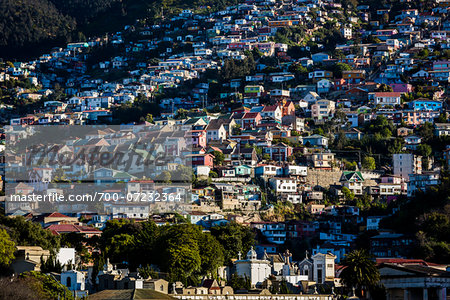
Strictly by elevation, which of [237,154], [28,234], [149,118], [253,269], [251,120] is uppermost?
[149,118]

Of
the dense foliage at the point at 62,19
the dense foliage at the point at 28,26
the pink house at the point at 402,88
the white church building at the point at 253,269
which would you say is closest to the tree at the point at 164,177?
the white church building at the point at 253,269

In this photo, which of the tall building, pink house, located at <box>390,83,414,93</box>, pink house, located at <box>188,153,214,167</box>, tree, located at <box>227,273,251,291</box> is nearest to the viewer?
tree, located at <box>227,273,251,291</box>

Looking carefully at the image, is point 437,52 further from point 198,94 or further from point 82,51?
point 82,51

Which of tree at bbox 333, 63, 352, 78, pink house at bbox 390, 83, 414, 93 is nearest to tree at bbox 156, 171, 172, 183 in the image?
pink house at bbox 390, 83, 414, 93

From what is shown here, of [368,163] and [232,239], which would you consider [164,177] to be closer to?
[368,163]

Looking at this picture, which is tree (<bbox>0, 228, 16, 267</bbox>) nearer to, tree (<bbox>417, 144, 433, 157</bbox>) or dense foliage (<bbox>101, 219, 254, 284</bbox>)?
dense foliage (<bbox>101, 219, 254, 284</bbox>)

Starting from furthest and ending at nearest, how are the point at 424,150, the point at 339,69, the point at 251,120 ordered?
the point at 339,69, the point at 251,120, the point at 424,150

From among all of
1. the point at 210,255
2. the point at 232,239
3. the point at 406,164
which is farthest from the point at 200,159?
the point at 210,255
